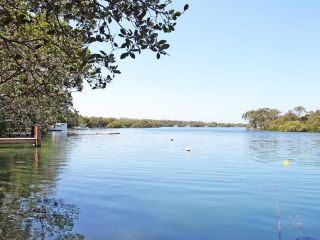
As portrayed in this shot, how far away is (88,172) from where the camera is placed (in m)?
27.8

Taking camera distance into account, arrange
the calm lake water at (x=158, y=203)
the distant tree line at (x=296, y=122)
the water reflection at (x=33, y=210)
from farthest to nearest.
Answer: the distant tree line at (x=296, y=122) → the calm lake water at (x=158, y=203) → the water reflection at (x=33, y=210)

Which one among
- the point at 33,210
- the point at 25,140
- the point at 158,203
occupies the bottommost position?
the point at 158,203

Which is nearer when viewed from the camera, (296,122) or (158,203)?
(158,203)

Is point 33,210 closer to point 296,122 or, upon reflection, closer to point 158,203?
point 158,203

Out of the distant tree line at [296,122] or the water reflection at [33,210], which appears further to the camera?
the distant tree line at [296,122]

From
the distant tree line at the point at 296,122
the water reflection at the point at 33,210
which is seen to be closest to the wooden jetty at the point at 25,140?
the water reflection at the point at 33,210

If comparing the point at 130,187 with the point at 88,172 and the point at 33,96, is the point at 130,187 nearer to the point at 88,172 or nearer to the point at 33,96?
the point at 88,172

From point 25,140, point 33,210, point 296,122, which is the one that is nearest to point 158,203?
point 33,210

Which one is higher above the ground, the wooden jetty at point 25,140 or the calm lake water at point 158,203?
the wooden jetty at point 25,140

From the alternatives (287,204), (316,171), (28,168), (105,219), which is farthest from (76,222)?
(316,171)

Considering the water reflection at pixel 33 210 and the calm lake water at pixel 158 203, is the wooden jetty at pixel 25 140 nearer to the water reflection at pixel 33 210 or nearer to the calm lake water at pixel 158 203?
the calm lake water at pixel 158 203

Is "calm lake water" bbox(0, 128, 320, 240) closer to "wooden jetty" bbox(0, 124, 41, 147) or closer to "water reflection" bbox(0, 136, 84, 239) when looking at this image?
"water reflection" bbox(0, 136, 84, 239)

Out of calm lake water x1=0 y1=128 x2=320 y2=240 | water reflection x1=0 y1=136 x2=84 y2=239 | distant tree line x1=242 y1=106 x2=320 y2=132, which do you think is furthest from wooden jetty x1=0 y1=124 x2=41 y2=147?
distant tree line x1=242 y1=106 x2=320 y2=132

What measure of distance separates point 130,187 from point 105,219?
7.32 m
